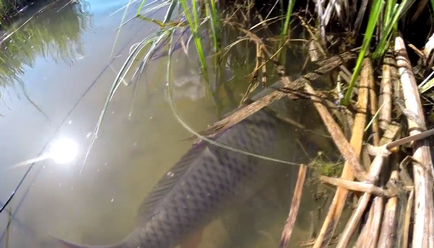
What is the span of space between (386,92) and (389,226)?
0.70 metres

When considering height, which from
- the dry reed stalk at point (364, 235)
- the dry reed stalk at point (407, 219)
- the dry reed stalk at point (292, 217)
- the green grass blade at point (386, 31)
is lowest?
the dry reed stalk at point (292, 217)

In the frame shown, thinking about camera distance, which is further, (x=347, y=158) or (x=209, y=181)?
(x=209, y=181)

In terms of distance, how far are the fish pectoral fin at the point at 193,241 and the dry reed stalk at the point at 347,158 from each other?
586mm

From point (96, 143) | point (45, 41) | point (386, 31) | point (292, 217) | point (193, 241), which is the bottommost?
point (193, 241)

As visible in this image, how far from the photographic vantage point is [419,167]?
4.73 ft

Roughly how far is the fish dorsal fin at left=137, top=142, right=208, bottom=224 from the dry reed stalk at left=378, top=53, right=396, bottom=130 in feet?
2.64

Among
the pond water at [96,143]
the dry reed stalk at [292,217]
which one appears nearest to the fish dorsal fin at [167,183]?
the pond water at [96,143]

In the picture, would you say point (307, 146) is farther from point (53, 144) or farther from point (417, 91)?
point (53, 144)

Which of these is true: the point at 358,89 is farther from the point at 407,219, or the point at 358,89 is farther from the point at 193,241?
the point at 193,241

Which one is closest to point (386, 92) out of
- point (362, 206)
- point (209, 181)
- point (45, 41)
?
point (362, 206)

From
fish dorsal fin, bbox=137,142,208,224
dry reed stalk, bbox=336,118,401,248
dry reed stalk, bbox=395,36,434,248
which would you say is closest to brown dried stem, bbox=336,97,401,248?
dry reed stalk, bbox=336,118,401,248

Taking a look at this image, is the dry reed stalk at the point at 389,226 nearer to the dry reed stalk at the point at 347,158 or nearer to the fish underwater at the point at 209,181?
the dry reed stalk at the point at 347,158

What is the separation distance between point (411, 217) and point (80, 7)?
3.23 meters

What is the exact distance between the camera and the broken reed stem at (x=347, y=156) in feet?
4.72
